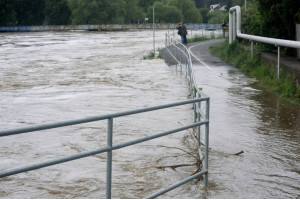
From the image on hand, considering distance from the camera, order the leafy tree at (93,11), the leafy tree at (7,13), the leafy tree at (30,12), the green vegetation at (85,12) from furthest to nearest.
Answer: the leafy tree at (30,12) < the leafy tree at (7,13) < the green vegetation at (85,12) < the leafy tree at (93,11)

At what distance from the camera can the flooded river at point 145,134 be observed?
22.0 feet

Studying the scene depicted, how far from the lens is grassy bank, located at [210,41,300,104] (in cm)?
1351

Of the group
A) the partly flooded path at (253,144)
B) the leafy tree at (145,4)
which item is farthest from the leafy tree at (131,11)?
the partly flooded path at (253,144)

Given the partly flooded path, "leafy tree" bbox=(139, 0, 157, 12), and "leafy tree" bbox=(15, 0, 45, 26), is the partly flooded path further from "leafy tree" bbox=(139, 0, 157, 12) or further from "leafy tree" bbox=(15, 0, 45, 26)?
"leafy tree" bbox=(139, 0, 157, 12)

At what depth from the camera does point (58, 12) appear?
135875 mm

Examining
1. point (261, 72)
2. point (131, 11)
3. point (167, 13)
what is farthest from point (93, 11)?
point (261, 72)

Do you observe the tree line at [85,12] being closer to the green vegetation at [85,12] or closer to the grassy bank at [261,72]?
the green vegetation at [85,12]

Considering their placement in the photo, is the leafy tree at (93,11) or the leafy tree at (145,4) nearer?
the leafy tree at (93,11)

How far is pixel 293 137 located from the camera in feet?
30.8

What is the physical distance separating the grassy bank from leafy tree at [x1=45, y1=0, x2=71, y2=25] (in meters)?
113

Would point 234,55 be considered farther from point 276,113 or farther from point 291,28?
point 276,113

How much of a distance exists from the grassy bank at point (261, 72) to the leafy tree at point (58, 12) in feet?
372

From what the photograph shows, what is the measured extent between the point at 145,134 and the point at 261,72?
27.4 ft

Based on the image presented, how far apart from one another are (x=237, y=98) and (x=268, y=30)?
7.61 meters
